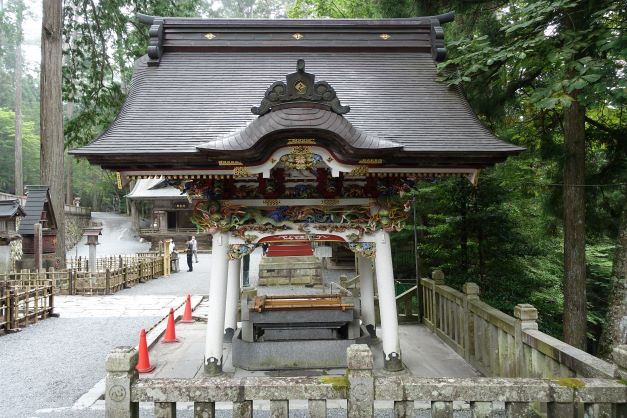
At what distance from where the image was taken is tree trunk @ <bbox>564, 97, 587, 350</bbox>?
720 centimetres

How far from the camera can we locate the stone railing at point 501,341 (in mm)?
3990

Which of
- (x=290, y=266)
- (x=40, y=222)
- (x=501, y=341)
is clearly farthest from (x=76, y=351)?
(x=40, y=222)

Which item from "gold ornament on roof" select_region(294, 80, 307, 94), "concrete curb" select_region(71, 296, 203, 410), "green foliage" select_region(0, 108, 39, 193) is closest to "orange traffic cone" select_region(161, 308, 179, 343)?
"concrete curb" select_region(71, 296, 203, 410)

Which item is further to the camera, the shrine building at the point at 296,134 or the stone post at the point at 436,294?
the stone post at the point at 436,294

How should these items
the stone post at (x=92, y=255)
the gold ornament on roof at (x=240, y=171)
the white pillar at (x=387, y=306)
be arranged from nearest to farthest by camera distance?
the gold ornament on roof at (x=240, y=171) → the white pillar at (x=387, y=306) → the stone post at (x=92, y=255)

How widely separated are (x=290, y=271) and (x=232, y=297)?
10003 mm

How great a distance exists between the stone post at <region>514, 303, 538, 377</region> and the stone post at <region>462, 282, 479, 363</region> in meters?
1.41

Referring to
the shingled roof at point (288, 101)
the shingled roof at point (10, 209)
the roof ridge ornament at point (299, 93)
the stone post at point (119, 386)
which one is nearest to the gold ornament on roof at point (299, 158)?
the shingled roof at point (288, 101)

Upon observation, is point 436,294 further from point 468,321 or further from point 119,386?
point 119,386

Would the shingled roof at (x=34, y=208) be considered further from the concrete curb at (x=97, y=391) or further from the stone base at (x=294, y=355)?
the stone base at (x=294, y=355)

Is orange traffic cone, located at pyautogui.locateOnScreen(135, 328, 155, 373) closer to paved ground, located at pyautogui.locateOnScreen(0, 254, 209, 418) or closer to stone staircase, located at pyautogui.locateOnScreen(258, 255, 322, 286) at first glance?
paved ground, located at pyautogui.locateOnScreen(0, 254, 209, 418)

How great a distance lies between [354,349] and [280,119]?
9.25 feet

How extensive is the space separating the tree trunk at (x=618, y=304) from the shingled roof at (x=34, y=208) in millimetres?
18509

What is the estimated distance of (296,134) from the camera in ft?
16.6
